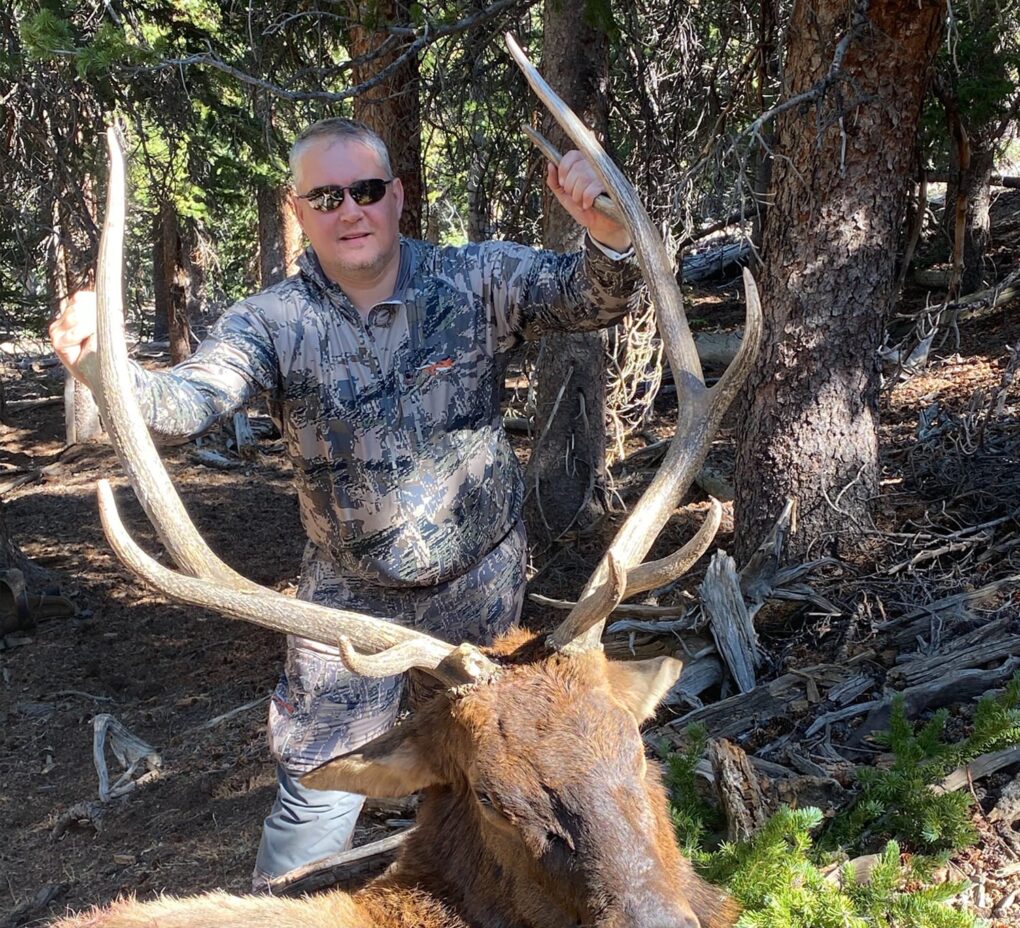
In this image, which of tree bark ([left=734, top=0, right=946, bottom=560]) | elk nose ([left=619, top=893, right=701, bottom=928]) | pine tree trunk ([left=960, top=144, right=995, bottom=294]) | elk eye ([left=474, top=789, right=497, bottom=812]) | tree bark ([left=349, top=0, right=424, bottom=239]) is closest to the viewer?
elk nose ([left=619, top=893, right=701, bottom=928])

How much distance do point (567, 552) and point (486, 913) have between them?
17.6 ft

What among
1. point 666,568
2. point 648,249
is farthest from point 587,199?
point 666,568

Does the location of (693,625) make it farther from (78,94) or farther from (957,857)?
(78,94)

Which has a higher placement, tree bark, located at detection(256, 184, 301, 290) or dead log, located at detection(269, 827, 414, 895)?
tree bark, located at detection(256, 184, 301, 290)

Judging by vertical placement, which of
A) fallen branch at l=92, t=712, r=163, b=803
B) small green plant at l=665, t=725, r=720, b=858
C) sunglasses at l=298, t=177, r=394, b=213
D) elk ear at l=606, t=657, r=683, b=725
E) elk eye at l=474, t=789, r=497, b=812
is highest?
sunglasses at l=298, t=177, r=394, b=213

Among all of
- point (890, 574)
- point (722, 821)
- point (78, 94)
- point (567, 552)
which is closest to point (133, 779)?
point (567, 552)

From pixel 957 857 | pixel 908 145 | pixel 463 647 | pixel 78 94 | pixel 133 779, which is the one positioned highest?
pixel 78 94

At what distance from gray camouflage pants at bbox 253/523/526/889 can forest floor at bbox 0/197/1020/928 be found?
1.17 meters

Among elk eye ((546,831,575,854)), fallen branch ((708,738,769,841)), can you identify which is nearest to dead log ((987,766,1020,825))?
fallen branch ((708,738,769,841))

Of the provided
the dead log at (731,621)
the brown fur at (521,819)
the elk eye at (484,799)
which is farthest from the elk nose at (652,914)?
the dead log at (731,621)

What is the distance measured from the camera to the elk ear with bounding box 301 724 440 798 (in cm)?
311

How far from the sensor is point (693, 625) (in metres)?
5.68

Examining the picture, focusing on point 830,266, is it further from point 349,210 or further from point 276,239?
point 276,239

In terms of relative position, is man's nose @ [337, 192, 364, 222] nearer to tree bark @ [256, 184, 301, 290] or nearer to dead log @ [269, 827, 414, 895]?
dead log @ [269, 827, 414, 895]
